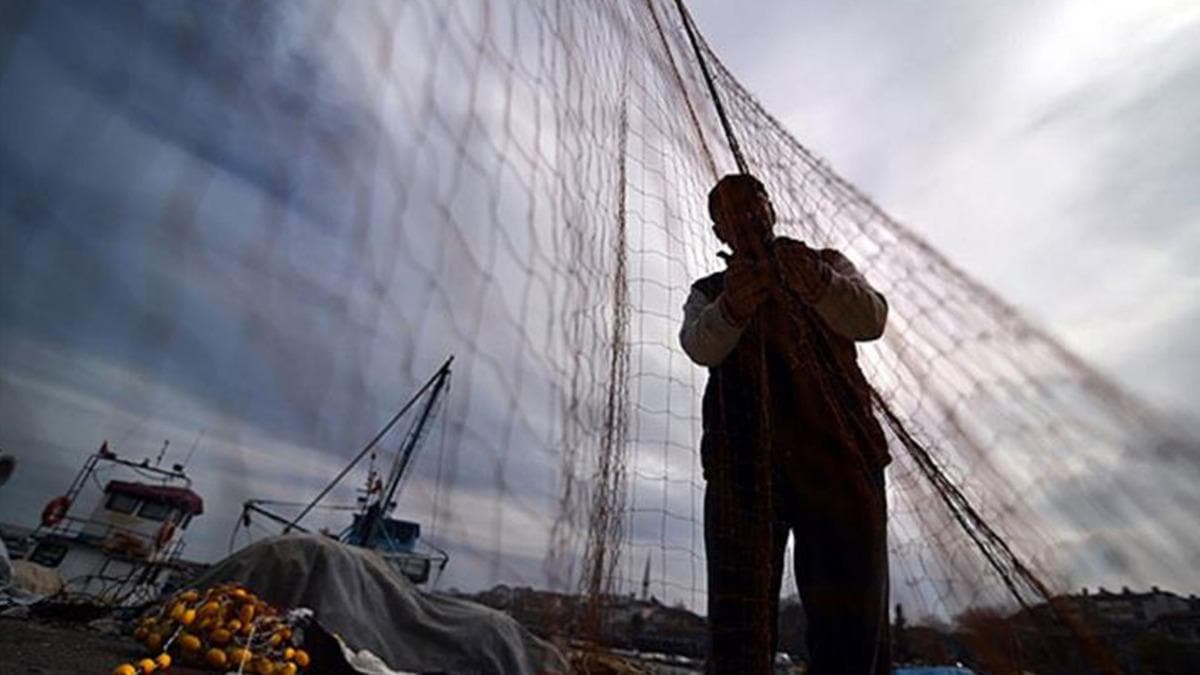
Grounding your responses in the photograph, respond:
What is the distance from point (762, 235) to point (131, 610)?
544cm

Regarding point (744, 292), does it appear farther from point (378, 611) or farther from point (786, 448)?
point (378, 611)

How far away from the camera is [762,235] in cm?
217

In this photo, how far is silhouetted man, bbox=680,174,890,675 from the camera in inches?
75.7

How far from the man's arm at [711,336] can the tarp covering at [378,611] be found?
2.58 meters

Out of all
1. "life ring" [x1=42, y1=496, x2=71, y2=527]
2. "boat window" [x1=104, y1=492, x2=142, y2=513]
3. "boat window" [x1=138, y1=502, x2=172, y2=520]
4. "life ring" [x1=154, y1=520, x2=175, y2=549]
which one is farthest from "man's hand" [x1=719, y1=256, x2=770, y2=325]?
"boat window" [x1=104, y1=492, x2=142, y2=513]

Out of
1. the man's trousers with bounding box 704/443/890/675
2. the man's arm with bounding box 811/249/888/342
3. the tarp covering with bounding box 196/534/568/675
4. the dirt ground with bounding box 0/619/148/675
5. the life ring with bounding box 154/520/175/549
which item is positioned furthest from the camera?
the life ring with bounding box 154/520/175/549

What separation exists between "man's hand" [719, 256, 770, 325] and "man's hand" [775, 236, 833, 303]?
0.07 meters

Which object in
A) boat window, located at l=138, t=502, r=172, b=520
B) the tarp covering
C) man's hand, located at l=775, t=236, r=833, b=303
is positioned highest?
boat window, located at l=138, t=502, r=172, b=520

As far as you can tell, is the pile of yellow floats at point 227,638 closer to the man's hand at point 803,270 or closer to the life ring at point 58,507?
the life ring at point 58,507

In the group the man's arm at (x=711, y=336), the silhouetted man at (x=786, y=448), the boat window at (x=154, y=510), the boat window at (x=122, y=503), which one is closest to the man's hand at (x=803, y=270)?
the silhouetted man at (x=786, y=448)

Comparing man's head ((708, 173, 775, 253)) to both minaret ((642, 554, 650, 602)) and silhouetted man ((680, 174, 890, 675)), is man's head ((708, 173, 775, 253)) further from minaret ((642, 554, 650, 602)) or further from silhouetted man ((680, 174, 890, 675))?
minaret ((642, 554, 650, 602))

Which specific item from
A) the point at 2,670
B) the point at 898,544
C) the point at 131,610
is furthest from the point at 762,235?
the point at 131,610

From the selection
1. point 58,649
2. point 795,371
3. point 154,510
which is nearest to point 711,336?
point 795,371

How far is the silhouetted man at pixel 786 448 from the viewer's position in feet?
6.31
